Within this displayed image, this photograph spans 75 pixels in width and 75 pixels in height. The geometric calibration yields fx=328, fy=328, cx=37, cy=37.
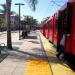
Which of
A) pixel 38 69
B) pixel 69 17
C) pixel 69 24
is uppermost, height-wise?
pixel 69 17

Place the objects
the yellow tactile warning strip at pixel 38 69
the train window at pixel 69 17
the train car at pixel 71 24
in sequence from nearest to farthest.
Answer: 1. the yellow tactile warning strip at pixel 38 69
2. the train car at pixel 71 24
3. the train window at pixel 69 17

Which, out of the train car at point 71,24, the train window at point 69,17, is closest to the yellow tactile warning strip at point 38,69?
the train car at point 71,24

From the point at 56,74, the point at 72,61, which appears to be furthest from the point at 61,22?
the point at 56,74

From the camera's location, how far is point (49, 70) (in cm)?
1415

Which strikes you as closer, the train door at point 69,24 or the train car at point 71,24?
the train car at point 71,24

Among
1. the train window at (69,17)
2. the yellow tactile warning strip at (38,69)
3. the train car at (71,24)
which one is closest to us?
the yellow tactile warning strip at (38,69)

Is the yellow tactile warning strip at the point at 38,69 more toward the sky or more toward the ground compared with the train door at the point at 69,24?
more toward the ground

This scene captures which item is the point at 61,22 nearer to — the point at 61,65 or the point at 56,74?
the point at 61,65

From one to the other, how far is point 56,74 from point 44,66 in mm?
2416

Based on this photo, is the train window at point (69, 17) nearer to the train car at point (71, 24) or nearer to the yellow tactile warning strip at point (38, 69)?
the train car at point (71, 24)

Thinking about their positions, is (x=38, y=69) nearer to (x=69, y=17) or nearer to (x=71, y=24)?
(x=71, y=24)

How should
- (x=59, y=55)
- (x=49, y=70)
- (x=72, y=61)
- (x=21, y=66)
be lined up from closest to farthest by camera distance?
(x=49, y=70) → (x=21, y=66) → (x=72, y=61) → (x=59, y=55)

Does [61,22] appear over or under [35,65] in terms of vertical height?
over

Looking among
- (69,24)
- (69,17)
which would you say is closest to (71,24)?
(69,24)
